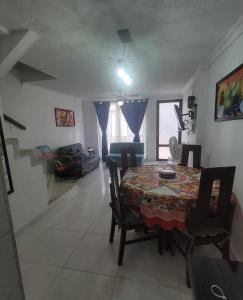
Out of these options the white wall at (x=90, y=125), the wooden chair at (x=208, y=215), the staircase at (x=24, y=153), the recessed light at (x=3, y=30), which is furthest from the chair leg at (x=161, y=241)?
the white wall at (x=90, y=125)

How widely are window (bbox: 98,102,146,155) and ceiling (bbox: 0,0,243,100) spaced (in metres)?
3.35

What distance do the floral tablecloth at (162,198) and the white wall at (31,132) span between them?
4.80ft

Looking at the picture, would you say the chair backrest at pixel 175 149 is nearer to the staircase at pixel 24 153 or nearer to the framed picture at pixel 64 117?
the staircase at pixel 24 153

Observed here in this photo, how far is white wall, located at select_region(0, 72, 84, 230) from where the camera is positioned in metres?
2.28

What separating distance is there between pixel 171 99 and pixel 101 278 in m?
5.67

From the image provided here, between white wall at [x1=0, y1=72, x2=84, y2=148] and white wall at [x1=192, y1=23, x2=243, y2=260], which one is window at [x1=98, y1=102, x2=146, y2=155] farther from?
white wall at [x1=192, y1=23, x2=243, y2=260]

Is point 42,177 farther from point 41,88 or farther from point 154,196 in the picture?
A: point 41,88

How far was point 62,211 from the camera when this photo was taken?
9.29 feet

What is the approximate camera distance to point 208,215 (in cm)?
153

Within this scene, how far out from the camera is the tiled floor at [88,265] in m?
1.45

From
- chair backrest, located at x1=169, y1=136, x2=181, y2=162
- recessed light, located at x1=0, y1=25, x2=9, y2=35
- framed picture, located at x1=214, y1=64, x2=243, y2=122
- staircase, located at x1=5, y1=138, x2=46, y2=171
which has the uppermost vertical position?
recessed light, located at x1=0, y1=25, x2=9, y2=35

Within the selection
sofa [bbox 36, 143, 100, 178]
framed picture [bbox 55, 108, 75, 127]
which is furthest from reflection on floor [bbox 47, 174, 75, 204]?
framed picture [bbox 55, 108, 75, 127]

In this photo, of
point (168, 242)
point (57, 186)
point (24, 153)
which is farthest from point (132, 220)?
point (57, 186)

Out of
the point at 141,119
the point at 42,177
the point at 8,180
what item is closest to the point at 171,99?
the point at 141,119
